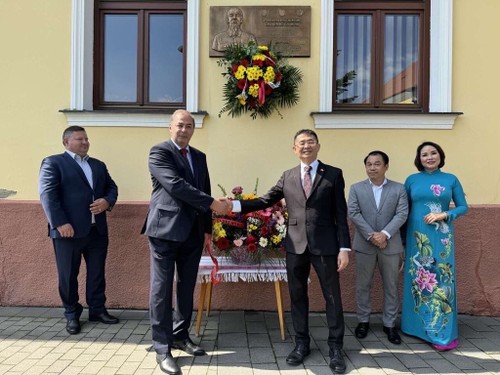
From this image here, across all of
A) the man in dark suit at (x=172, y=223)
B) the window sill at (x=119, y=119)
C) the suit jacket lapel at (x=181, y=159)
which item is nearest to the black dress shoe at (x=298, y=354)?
the man in dark suit at (x=172, y=223)

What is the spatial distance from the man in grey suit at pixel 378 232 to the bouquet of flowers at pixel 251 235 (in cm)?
72

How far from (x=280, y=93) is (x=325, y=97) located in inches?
21.1

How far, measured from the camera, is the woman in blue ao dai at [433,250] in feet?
13.3

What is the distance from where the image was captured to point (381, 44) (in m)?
5.26

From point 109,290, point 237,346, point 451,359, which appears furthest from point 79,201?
point 451,359

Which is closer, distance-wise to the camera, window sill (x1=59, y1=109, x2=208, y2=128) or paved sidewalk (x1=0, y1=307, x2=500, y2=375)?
paved sidewalk (x1=0, y1=307, x2=500, y2=375)

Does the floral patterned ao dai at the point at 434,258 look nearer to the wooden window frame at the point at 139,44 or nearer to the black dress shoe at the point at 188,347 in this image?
the black dress shoe at the point at 188,347

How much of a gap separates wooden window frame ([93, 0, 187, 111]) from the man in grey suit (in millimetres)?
2334

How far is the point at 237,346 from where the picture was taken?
4051 mm

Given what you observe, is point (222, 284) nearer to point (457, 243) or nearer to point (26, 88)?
point (457, 243)

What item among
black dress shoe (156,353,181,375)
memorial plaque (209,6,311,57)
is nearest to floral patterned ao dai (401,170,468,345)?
memorial plaque (209,6,311,57)

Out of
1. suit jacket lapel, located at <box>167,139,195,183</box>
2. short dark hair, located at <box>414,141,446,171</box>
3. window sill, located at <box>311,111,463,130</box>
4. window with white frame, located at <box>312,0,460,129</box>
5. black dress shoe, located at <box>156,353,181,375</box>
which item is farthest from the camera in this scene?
window with white frame, located at <box>312,0,460,129</box>

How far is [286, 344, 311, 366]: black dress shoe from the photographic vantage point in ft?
12.0

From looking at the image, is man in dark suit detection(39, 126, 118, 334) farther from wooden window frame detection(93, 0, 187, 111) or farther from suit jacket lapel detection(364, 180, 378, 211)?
suit jacket lapel detection(364, 180, 378, 211)
